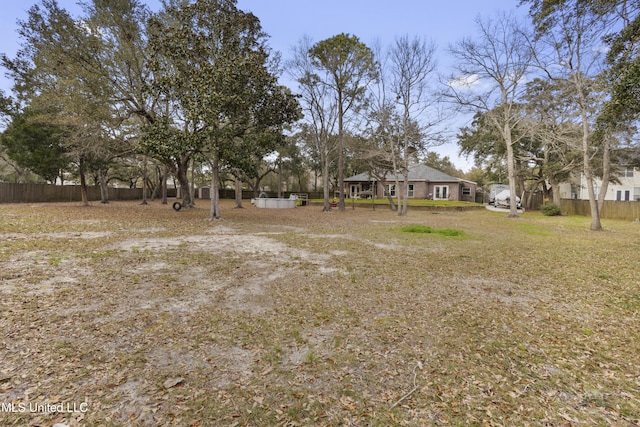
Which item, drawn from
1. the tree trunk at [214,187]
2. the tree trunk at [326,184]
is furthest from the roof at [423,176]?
the tree trunk at [214,187]

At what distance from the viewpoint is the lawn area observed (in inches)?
87.5

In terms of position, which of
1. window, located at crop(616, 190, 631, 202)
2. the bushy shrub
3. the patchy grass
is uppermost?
window, located at crop(616, 190, 631, 202)

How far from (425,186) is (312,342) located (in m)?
35.8

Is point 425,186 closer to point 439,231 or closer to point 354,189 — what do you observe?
point 354,189

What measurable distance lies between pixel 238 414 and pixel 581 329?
13.0ft

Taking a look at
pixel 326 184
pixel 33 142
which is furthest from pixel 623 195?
pixel 33 142

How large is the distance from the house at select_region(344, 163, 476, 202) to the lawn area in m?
29.6

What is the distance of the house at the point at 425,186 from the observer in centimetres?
3566

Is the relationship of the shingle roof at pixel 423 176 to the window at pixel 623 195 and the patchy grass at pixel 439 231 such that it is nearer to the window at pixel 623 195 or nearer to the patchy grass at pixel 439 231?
the window at pixel 623 195

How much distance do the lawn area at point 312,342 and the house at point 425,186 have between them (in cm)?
2959

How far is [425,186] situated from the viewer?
36.3 m

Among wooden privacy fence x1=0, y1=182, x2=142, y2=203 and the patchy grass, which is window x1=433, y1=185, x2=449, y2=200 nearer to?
the patchy grass

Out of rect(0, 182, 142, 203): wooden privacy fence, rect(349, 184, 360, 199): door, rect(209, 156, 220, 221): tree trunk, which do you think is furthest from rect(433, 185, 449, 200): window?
rect(0, 182, 142, 203): wooden privacy fence

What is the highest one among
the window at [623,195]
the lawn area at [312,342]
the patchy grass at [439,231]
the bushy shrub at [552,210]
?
the window at [623,195]
